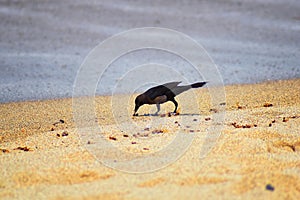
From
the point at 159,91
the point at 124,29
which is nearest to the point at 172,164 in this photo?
the point at 159,91

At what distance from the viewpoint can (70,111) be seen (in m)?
4.80

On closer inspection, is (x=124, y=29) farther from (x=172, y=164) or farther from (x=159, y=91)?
(x=172, y=164)

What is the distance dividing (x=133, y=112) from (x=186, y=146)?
1.30 metres

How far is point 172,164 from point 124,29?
275 inches

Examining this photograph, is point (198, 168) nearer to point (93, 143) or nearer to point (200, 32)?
point (93, 143)

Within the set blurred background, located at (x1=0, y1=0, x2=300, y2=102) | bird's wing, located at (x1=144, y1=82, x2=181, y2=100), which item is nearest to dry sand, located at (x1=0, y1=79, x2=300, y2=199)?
bird's wing, located at (x1=144, y1=82, x2=181, y2=100)

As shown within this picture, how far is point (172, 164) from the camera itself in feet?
9.16

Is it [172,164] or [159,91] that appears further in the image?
[159,91]

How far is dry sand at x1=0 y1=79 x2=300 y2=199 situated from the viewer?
2.42 metres

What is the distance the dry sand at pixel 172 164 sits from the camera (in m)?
2.42

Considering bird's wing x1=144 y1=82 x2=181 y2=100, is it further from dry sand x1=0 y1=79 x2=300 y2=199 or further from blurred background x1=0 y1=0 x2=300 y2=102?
blurred background x1=0 y1=0 x2=300 y2=102

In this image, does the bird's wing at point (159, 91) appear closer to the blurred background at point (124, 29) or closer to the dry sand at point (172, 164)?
the dry sand at point (172, 164)

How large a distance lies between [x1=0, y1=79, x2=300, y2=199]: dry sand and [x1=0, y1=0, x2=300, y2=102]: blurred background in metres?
1.93

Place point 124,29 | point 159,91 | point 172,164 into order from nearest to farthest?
point 172,164 < point 159,91 < point 124,29
